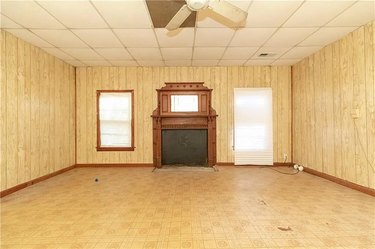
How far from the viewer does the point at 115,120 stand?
663cm

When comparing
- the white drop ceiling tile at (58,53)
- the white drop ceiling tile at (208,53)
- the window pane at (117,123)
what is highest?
the white drop ceiling tile at (58,53)

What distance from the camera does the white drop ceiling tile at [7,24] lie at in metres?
3.63

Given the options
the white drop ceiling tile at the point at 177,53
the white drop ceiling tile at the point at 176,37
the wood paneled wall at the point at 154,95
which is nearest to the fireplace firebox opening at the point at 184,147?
the wood paneled wall at the point at 154,95

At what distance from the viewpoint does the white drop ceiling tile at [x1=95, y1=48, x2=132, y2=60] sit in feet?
16.8

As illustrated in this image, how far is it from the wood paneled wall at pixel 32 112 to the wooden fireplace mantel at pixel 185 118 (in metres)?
2.28

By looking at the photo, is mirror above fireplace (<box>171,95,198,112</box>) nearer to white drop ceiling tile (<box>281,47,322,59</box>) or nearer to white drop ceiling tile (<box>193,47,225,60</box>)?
white drop ceiling tile (<box>193,47,225,60</box>)

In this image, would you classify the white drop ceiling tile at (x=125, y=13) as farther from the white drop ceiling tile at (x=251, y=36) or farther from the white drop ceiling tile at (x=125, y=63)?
the white drop ceiling tile at (x=125, y=63)

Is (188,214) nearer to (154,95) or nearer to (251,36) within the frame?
(251,36)

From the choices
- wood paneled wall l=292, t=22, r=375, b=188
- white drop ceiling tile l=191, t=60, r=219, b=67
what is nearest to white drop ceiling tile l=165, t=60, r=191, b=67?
white drop ceiling tile l=191, t=60, r=219, b=67

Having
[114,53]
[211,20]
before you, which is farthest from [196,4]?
[114,53]

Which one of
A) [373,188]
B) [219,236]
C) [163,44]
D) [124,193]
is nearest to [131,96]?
[163,44]

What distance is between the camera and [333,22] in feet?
12.6

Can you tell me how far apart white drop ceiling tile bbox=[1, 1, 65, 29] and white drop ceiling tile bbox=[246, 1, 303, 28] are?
2.99 metres

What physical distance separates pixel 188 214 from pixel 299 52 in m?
4.43
